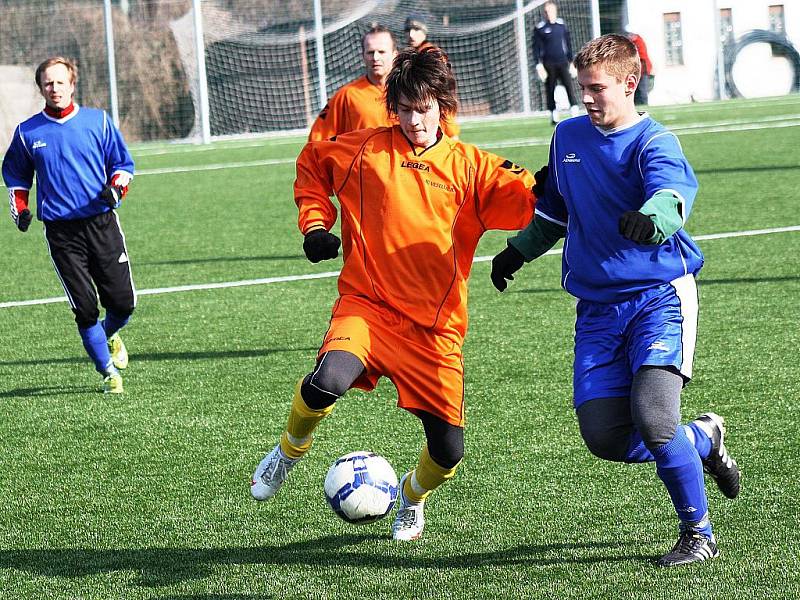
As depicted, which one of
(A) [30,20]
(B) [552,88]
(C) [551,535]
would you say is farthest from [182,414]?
(A) [30,20]

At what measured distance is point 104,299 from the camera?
263 inches

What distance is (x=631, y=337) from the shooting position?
3.72 metres

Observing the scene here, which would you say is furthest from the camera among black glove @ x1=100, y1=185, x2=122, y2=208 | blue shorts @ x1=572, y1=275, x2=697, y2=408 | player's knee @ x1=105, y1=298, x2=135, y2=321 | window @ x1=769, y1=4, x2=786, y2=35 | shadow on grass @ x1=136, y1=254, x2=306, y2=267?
window @ x1=769, y1=4, x2=786, y2=35

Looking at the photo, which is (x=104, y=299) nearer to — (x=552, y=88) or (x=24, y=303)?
(x=24, y=303)

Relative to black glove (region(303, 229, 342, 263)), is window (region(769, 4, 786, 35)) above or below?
above

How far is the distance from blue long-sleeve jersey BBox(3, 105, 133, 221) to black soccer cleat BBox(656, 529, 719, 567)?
390 cm

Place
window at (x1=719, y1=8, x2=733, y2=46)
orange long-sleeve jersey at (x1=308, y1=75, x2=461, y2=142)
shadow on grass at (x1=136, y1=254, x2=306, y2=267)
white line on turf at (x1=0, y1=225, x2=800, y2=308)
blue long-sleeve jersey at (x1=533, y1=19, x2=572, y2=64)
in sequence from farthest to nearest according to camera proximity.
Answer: window at (x1=719, y1=8, x2=733, y2=46) < blue long-sleeve jersey at (x1=533, y1=19, x2=572, y2=64) < shadow on grass at (x1=136, y1=254, x2=306, y2=267) < white line on turf at (x1=0, y1=225, x2=800, y2=308) < orange long-sleeve jersey at (x1=308, y1=75, x2=461, y2=142)

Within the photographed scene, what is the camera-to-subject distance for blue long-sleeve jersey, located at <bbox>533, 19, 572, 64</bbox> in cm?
2262

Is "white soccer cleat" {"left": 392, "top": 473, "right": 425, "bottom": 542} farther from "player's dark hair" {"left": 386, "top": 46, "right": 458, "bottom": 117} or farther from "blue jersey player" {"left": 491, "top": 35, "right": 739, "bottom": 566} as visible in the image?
"player's dark hair" {"left": 386, "top": 46, "right": 458, "bottom": 117}

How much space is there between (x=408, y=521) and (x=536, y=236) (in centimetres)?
108

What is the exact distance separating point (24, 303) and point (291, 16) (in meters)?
20.1

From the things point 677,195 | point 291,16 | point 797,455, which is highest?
point 291,16

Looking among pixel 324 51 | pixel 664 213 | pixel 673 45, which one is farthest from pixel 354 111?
pixel 673 45

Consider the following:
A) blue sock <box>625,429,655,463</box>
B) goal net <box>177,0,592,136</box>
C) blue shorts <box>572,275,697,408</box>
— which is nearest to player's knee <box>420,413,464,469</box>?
blue shorts <box>572,275,697,408</box>
